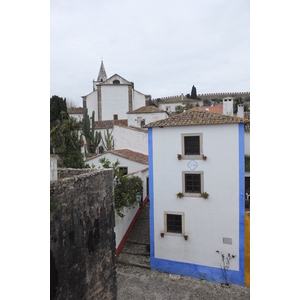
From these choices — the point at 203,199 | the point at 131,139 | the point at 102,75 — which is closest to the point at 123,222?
the point at 203,199

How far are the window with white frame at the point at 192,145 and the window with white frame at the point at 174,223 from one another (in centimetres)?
164

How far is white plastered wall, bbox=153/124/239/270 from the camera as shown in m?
6.73

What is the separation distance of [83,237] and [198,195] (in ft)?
12.9

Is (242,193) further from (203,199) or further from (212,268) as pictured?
(212,268)

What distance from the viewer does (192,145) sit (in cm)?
713

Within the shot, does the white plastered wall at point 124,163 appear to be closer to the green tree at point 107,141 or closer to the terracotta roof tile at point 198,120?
the terracotta roof tile at point 198,120

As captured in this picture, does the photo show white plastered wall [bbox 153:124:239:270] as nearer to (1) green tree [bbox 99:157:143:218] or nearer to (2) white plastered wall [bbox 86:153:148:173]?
(1) green tree [bbox 99:157:143:218]

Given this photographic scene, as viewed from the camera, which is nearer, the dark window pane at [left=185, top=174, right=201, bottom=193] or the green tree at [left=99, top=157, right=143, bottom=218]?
the dark window pane at [left=185, top=174, right=201, bottom=193]

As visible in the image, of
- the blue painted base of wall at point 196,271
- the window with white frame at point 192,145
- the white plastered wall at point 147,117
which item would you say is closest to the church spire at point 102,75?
the white plastered wall at point 147,117

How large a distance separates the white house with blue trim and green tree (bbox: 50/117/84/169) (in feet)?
9.17

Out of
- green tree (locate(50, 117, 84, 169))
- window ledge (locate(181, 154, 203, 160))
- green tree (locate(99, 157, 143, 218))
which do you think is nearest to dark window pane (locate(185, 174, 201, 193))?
window ledge (locate(181, 154, 203, 160))
